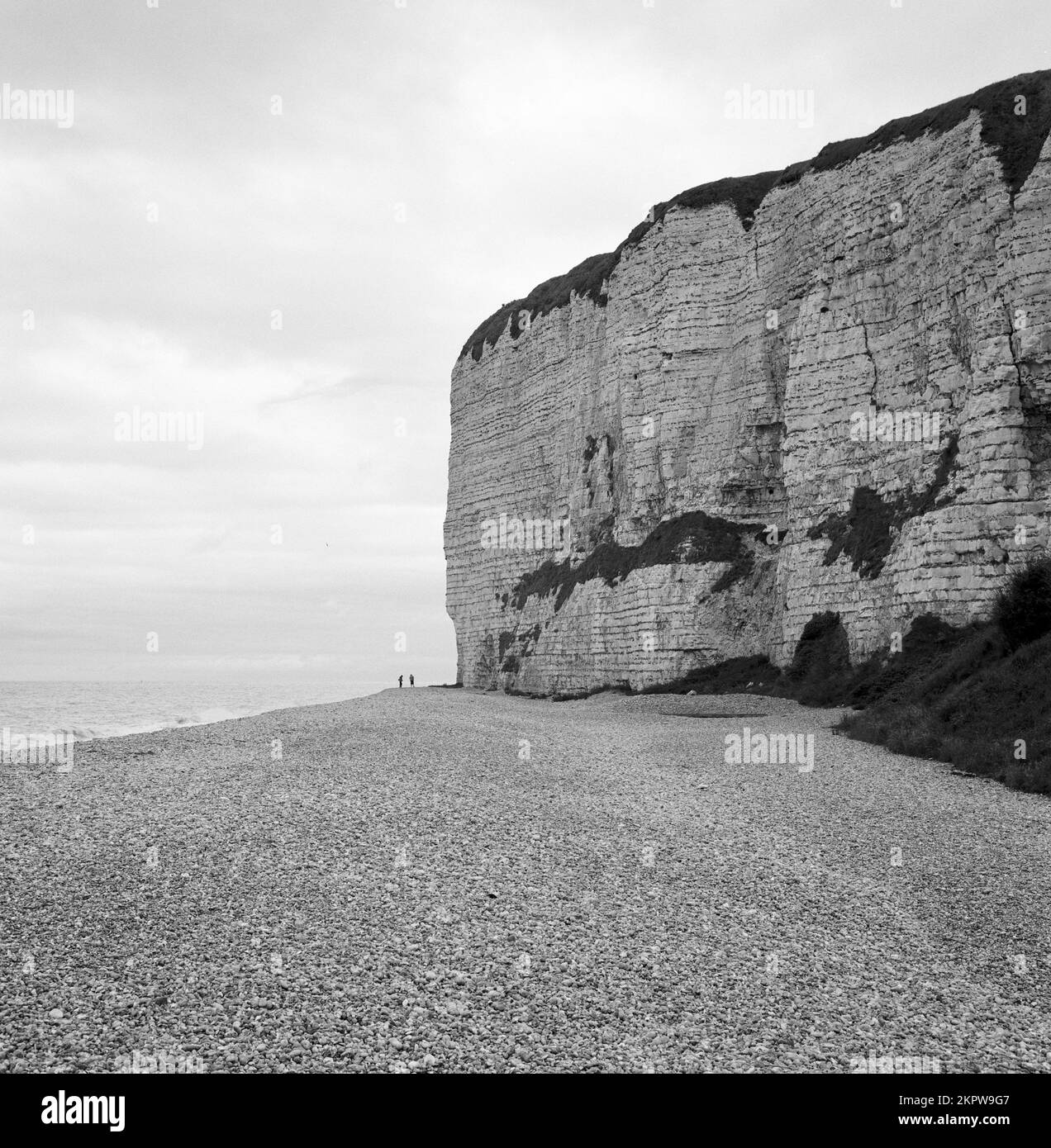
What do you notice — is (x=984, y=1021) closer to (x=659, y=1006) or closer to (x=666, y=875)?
(x=659, y=1006)

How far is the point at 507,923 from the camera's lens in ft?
21.2

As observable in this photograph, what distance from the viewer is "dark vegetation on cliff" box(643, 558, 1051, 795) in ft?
44.2

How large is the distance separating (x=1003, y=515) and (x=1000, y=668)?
6.04m

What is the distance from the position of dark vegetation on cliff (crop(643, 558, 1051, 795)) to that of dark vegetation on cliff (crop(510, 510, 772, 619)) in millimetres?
8572

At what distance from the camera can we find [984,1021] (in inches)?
202

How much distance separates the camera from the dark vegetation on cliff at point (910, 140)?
73.5ft

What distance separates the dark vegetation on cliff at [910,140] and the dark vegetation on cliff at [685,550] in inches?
501
